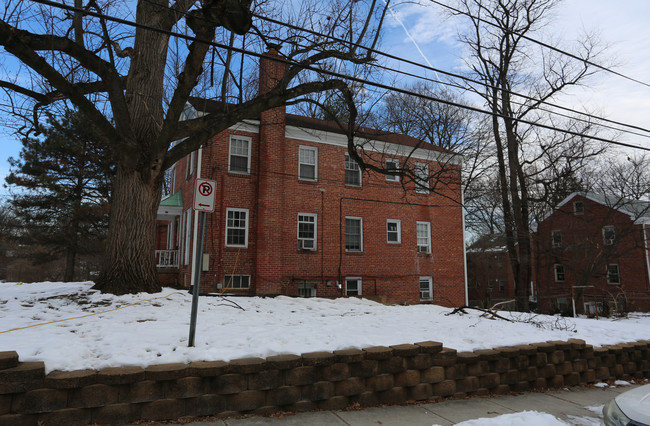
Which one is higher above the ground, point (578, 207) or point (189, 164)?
point (578, 207)

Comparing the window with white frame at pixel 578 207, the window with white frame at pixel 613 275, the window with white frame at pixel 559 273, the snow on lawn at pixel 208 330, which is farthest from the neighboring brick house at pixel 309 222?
the window with white frame at pixel 559 273

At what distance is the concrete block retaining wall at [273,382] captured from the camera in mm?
3541

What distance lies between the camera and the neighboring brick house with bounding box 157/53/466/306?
14.9 metres

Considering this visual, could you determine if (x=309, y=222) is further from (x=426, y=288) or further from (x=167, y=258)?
(x=426, y=288)

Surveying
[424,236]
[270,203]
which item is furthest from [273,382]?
[424,236]

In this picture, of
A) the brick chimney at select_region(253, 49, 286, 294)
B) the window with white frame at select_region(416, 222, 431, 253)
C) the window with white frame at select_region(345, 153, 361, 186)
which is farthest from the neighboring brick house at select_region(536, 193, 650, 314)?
the brick chimney at select_region(253, 49, 286, 294)

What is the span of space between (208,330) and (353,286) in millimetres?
11963

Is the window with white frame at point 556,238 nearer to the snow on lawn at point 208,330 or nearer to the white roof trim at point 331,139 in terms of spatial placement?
the white roof trim at point 331,139

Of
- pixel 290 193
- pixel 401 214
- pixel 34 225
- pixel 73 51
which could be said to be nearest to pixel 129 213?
pixel 73 51

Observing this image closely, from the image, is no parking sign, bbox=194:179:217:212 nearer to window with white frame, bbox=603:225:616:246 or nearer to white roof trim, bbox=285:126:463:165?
white roof trim, bbox=285:126:463:165

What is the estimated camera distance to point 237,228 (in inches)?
A: 592

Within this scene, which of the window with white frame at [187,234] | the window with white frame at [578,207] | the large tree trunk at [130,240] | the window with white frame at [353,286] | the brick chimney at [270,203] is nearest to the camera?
the large tree trunk at [130,240]

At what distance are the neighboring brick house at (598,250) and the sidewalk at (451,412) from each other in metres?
18.7

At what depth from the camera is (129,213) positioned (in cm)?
827
